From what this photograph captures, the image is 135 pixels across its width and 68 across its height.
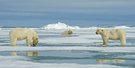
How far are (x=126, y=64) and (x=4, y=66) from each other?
4305mm

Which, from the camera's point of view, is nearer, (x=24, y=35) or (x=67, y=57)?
(x=67, y=57)

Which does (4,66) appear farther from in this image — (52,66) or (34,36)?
(34,36)

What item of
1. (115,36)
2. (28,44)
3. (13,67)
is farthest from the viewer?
(115,36)

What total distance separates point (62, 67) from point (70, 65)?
2.18 feet

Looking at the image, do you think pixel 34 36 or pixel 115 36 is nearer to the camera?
pixel 34 36

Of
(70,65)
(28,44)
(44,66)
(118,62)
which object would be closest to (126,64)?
(118,62)

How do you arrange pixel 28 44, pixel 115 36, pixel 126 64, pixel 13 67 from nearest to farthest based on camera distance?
pixel 13 67 → pixel 126 64 → pixel 28 44 → pixel 115 36

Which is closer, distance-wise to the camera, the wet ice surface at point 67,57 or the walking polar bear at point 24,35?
the wet ice surface at point 67,57

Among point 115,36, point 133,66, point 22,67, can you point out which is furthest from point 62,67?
point 115,36

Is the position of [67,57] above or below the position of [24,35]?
below

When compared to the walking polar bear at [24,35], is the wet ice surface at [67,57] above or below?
below

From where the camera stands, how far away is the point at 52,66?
1350cm

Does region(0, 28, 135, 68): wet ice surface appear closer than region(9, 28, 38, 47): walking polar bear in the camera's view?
Yes

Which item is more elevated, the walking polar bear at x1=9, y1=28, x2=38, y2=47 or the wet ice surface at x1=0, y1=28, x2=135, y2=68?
the walking polar bear at x1=9, y1=28, x2=38, y2=47
